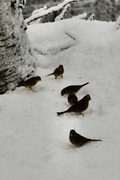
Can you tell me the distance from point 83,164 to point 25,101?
1.30 meters

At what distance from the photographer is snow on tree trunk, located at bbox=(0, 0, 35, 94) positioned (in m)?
4.14

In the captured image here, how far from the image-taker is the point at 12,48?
14.0 ft

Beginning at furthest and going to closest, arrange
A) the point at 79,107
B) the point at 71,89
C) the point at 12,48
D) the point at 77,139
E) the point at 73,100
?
1. the point at 12,48
2. the point at 71,89
3. the point at 73,100
4. the point at 79,107
5. the point at 77,139

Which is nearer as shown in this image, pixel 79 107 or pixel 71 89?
pixel 79 107

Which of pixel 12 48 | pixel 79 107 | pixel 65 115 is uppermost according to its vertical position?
pixel 12 48

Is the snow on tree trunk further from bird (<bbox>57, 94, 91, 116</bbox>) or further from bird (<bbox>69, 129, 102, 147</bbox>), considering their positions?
bird (<bbox>69, 129, 102, 147</bbox>)

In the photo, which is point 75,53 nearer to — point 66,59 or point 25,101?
point 66,59

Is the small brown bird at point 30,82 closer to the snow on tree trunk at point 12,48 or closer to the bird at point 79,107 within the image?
the snow on tree trunk at point 12,48

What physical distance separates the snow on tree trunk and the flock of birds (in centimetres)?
15

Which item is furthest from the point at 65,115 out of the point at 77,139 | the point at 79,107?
the point at 77,139

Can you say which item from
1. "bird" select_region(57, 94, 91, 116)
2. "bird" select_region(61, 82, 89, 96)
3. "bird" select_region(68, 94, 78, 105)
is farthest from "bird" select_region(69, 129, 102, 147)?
"bird" select_region(61, 82, 89, 96)

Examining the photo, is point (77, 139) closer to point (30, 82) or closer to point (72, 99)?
point (72, 99)

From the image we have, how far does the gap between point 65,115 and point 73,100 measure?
0.77 feet

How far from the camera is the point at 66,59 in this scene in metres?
4.97
